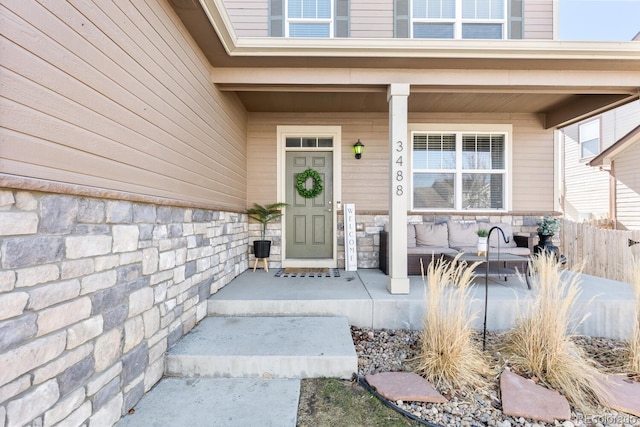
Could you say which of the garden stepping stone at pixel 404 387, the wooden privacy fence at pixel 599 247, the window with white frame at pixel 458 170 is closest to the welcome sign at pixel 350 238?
the window with white frame at pixel 458 170

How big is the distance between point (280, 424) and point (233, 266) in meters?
2.57

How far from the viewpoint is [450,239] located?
472 centimetres

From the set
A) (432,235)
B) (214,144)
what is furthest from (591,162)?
(214,144)

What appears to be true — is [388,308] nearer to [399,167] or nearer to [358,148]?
[399,167]

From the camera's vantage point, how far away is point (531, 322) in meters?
2.28

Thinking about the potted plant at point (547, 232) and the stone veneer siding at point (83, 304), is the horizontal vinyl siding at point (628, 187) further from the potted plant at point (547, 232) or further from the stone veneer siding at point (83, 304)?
the stone veneer siding at point (83, 304)

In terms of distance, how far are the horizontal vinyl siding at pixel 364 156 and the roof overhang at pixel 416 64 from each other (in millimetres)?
955

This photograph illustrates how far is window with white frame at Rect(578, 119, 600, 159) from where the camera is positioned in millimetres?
8477

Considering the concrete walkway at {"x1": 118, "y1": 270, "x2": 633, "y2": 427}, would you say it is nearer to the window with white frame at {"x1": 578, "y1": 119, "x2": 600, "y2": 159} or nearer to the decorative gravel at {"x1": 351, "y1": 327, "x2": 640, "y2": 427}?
the decorative gravel at {"x1": 351, "y1": 327, "x2": 640, "y2": 427}

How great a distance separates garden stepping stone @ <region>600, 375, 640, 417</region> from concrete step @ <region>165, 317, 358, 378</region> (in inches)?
64.1

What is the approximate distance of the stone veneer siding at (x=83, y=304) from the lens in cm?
119

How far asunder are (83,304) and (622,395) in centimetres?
332

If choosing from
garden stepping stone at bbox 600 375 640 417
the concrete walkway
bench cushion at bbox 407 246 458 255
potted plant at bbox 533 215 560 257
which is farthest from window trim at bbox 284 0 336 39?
garden stepping stone at bbox 600 375 640 417

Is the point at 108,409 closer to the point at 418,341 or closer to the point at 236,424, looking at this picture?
the point at 236,424
